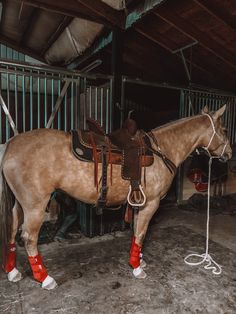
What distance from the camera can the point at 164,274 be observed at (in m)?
2.28

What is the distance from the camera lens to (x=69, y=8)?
2.98 meters

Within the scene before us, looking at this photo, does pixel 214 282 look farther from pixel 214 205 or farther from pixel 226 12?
pixel 226 12

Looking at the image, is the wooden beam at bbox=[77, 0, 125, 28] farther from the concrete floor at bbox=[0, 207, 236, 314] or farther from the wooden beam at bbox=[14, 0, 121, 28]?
the concrete floor at bbox=[0, 207, 236, 314]

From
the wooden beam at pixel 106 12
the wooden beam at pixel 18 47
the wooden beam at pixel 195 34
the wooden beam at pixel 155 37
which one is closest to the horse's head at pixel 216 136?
the wooden beam at pixel 195 34

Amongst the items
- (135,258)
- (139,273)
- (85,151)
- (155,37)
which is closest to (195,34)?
(155,37)

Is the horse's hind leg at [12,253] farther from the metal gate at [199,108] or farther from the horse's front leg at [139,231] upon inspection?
the metal gate at [199,108]

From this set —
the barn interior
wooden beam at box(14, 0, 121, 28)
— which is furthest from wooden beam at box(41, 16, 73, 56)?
wooden beam at box(14, 0, 121, 28)

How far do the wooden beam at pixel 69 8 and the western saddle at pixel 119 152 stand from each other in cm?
167

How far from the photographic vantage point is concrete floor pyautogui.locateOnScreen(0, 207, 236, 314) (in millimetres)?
1825

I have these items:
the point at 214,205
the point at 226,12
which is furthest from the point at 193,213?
the point at 226,12

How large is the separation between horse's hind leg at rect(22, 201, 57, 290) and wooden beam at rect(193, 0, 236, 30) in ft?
9.55

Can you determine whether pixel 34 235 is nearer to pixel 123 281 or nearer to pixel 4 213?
pixel 4 213

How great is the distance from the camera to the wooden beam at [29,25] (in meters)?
3.91

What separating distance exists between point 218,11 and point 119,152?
232 cm
